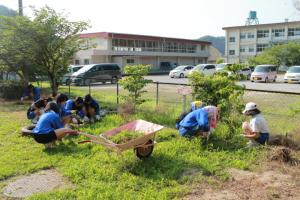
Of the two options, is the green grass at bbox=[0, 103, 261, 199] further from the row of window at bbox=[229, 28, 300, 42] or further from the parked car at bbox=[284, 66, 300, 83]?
the row of window at bbox=[229, 28, 300, 42]

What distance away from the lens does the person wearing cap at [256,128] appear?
21.7 feet

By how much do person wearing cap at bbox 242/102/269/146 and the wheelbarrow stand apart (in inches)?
74.5

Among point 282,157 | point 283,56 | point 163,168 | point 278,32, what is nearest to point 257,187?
point 282,157

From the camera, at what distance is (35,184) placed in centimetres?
517

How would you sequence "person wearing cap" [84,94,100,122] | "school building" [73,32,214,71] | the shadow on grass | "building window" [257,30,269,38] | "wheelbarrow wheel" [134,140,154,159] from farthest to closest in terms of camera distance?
"building window" [257,30,269,38] < "school building" [73,32,214,71] < "person wearing cap" [84,94,100,122] < "wheelbarrow wheel" [134,140,154,159] < the shadow on grass

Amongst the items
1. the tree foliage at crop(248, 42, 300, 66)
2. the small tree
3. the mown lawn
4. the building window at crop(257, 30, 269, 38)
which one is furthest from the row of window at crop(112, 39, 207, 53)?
the mown lawn

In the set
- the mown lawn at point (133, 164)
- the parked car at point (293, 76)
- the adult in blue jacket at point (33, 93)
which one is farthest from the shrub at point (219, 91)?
the parked car at point (293, 76)

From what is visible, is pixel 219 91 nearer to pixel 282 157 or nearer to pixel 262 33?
pixel 282 157

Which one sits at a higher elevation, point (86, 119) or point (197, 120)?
point (197, 120)

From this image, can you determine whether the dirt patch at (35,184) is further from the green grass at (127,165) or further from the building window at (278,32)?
the building window at (278,32)

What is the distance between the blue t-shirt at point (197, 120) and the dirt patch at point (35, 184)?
8.81 ft

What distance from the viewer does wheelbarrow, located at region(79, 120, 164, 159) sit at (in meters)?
5.38

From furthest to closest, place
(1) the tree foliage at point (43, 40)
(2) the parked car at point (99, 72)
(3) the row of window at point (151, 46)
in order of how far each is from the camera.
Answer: (3) the row of window at point (151, 46)
(2) the parked car at point (99, 72)
(1) the tree foliage at point (43, 40)

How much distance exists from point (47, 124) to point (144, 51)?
159 ft
